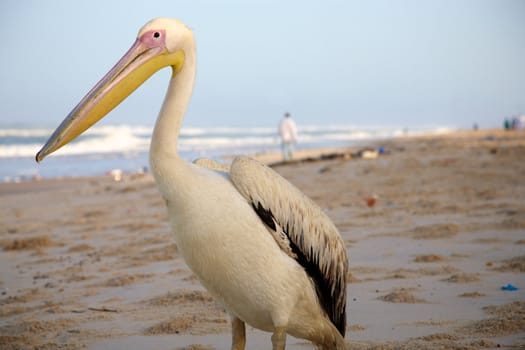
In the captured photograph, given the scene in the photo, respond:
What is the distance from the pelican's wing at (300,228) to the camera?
3330 millimetres

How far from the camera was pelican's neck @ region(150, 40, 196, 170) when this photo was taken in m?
3.22

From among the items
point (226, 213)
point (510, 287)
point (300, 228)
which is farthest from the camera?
point (510, 287)

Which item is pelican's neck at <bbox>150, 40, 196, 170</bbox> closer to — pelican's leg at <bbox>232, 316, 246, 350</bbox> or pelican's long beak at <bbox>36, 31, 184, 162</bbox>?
pelican's long beak at <bbox>36, 31, 184, 162</bbox>

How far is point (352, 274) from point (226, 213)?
2.58 meters

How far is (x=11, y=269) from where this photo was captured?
22.2 ft

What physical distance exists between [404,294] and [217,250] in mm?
2053

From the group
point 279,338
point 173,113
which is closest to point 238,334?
point 279,338

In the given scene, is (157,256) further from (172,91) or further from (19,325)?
(172,91)

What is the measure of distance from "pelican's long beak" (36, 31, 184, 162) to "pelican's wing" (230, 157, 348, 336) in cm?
67

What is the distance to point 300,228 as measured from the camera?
352cm

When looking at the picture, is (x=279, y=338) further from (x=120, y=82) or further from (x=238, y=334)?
(x=120, y=82)

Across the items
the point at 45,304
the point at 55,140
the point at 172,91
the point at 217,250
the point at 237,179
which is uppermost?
the point at 172,91

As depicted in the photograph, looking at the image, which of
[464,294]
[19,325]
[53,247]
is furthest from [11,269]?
[464,294]

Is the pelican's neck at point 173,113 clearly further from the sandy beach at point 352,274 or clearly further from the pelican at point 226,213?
the sandy beach at point 352,274
